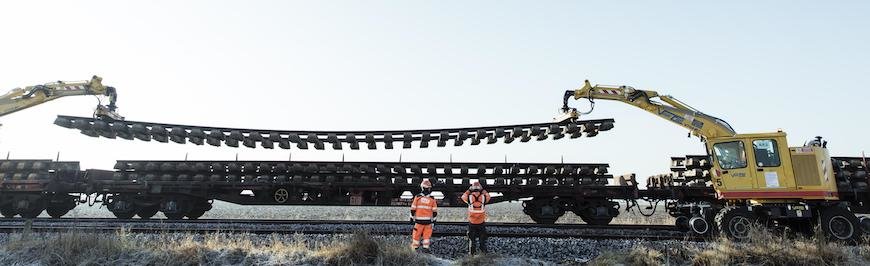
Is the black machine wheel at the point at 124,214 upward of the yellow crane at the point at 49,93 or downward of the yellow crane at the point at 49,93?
downward

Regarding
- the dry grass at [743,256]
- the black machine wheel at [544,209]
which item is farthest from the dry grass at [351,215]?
the dry grass at [743,256]

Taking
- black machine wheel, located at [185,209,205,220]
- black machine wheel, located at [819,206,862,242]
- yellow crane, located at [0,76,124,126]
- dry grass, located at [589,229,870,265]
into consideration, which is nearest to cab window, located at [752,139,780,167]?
black machine wheel, located at [819,206,862,242]

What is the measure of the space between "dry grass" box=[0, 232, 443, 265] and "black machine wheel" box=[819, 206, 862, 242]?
923cm

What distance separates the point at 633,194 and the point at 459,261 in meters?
7.37

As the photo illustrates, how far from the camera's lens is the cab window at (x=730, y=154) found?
10.9m

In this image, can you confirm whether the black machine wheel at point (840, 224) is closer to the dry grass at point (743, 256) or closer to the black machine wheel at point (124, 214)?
the dry grass at point (743, 256)

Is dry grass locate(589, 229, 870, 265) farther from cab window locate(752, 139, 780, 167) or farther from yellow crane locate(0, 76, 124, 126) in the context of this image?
yellow crane locate(0, 76, 124, 126)

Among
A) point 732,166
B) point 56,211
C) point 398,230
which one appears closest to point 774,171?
point 732,166

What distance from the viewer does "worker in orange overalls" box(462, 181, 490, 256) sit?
834 cm

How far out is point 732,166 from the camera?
1093 cm

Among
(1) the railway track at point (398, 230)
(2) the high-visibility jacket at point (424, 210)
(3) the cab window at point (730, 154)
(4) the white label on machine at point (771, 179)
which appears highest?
(3) the cab window at point (730, 154)

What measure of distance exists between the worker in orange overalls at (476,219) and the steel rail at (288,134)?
4.67 metres

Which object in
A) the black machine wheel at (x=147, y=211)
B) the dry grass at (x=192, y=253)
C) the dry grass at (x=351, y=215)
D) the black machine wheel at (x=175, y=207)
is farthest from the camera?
the dry grass at (x=351, y=215)

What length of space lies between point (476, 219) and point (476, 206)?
0.32m
